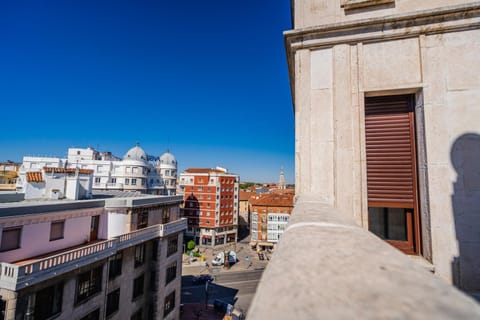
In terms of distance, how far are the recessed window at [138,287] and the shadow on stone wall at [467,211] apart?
730 inches

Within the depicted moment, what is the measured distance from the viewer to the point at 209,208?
176ft

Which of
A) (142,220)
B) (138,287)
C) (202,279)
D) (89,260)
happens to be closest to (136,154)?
(202,279)

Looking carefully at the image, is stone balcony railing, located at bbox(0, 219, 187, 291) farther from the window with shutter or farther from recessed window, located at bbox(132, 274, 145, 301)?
the window with shutter

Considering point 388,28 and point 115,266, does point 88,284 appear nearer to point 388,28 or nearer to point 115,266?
point 115,266

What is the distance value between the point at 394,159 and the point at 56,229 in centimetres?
1588

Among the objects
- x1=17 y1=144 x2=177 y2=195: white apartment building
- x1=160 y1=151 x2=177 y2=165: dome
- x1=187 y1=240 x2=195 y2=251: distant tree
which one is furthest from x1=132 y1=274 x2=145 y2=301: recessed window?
x1=160 y1=151 x2=177 y2=165: dome

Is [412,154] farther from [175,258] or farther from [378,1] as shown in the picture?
→ [175,258]

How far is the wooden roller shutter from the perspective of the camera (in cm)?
411

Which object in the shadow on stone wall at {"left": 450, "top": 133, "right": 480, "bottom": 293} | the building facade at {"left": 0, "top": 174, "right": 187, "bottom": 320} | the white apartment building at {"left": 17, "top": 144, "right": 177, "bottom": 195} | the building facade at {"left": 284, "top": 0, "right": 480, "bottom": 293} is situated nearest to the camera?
the shadow on stone wall at {"left": 450, "top": 133, "right": 480, "bottom": 293}

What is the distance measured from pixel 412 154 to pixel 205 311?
97.0 ft

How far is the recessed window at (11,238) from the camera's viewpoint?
10.3 m

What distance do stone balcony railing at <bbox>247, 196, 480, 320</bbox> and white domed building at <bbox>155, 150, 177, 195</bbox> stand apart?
192 feet

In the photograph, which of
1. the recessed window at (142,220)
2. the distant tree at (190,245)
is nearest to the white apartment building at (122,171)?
the distant tree at (190,245)

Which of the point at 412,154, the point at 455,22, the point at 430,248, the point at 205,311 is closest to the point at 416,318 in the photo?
the point at 430,248
